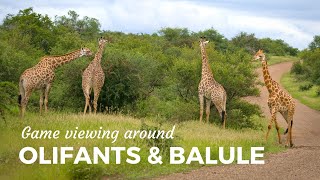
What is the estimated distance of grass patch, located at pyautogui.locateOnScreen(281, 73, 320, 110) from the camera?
116ft

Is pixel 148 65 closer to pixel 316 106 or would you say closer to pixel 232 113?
pixel 232 113

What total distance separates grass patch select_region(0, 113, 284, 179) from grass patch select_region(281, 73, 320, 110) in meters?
17.4

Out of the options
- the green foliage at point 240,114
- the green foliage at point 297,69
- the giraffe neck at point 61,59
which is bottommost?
the green foliage at point 297,69

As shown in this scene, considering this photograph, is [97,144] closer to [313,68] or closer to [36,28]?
[36,28]

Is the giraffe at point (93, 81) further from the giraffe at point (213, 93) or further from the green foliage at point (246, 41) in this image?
the green foliage at point (246, 41)

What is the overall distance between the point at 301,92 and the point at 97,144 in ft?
97.4

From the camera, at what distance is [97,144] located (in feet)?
43.5

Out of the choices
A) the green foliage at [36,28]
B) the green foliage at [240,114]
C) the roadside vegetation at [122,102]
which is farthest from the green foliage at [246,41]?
the green foliage at [240,114]

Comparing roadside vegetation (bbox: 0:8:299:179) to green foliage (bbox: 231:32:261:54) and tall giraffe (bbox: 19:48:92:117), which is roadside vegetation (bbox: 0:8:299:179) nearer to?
tall giraffe (bbox: 19:48:92:117)

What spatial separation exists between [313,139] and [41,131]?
1057 cm

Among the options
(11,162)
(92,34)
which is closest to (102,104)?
(11,162)

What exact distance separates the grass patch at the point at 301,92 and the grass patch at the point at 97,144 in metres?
17.4

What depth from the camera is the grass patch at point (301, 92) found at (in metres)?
35.3

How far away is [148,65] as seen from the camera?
2350 cm
